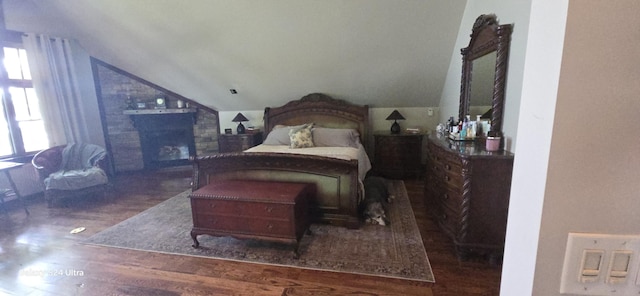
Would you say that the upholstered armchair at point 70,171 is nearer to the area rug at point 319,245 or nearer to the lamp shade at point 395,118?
the area rug at point 319,245

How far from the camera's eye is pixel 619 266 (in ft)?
1.68

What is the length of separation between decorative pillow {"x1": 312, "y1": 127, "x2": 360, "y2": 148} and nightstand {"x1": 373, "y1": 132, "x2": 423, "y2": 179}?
474 mm

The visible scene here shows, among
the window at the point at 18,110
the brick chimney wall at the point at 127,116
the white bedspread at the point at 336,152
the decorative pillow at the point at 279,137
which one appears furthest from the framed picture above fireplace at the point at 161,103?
the white bedspread at the point at 336,152

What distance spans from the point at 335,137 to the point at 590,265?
12.0ft

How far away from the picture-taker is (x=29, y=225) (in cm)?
308

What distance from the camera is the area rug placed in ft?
7.16

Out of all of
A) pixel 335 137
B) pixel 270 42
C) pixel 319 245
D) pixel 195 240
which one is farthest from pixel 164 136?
pixel 319 245

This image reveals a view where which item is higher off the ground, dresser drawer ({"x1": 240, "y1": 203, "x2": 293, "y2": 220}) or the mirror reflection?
the mirror reflection

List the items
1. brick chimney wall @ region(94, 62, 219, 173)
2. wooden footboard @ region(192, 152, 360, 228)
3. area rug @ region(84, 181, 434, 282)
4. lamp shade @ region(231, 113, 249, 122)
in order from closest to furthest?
area rug @ region(84, 181, 434, 282), wooden footboard @ region(192, 152, 360, 228), lamp shade @ region(231, 113, 249, 122), brick chimney wall @ region(94, 62, 219, 173)

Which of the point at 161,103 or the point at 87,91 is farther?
the point at 161,103

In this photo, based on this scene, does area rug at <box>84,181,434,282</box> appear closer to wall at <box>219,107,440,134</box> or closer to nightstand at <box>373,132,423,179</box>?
nightstand at <box>373,132,423,179</box>

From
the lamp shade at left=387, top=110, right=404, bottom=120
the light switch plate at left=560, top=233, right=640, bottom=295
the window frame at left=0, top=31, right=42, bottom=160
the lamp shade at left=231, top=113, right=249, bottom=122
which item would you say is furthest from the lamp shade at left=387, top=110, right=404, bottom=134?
the window frame at left=0, top=31, right=42, bottom=160

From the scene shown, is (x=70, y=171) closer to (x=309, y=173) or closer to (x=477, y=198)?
(x=309, y=173)

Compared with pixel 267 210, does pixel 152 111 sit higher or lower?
higher
